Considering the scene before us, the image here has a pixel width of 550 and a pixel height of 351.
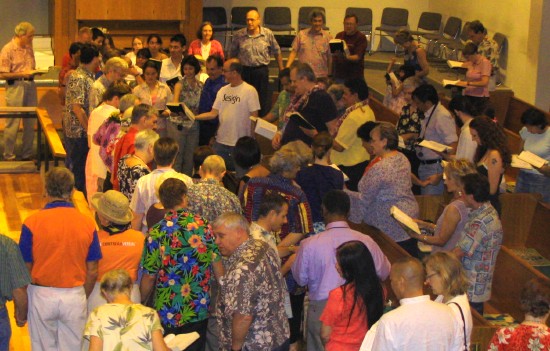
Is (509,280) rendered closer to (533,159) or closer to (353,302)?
(533,159)

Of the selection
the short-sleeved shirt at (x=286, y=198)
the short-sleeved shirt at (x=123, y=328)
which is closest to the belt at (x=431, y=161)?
the short-sleeved shirt at (x=286, y=198)

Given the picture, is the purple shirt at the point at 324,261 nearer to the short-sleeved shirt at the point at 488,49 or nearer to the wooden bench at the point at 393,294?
the wooden bench at the point at 393,294

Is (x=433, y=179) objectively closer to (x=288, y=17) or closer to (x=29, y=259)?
(x=29, y=259)

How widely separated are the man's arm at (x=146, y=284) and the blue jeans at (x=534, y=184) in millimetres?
4332

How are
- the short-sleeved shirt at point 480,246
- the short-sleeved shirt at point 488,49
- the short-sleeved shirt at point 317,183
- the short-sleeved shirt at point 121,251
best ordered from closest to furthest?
1. the short-sleeved shirt at point 121,251
2. the short-sleeved shirt at point 480,246
3. the short-sleeved shirt at point 317,183
4. the short-sleeved shirt at point 488,49

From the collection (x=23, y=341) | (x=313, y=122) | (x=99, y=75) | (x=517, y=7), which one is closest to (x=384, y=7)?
(x=517, y=7)

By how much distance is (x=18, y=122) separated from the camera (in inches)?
434

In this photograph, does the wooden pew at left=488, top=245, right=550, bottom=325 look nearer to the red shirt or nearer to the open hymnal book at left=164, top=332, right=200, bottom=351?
the open hymnal book at left=164, top=332, right=200, bottom=351

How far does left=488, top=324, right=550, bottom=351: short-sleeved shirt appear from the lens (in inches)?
185

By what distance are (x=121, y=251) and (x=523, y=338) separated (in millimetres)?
2283

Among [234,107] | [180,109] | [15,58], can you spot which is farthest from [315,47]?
[15,58]

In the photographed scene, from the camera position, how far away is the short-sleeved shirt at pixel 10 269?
16.8 ft

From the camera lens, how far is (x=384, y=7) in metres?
17.4

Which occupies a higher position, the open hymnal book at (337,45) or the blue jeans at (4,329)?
the open hymnal book at (337,45)
